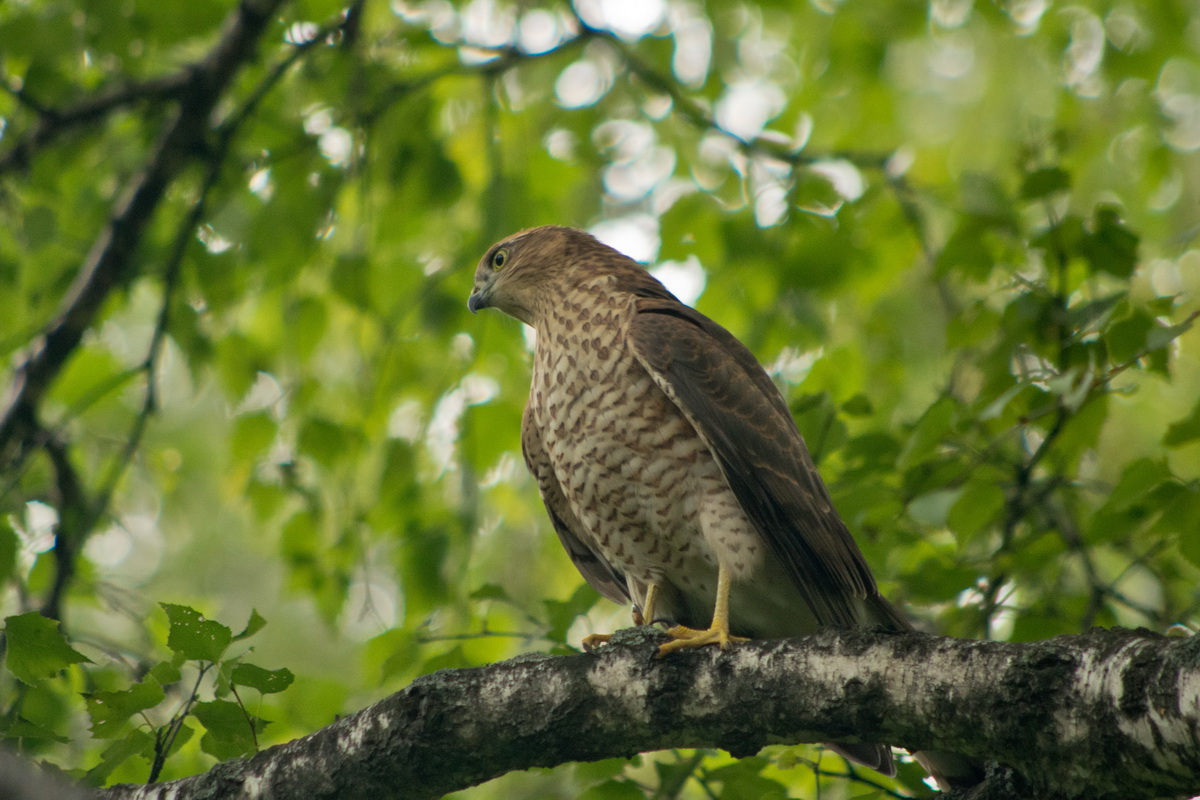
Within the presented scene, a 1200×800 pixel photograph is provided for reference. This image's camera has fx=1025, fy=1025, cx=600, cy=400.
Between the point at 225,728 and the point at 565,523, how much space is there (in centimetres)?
180

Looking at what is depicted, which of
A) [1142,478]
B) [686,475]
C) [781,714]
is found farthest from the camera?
[686,475]

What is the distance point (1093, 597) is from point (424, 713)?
2441 millimetres

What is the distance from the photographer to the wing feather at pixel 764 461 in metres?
3.30

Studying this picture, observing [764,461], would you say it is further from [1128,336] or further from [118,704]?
[118,704]

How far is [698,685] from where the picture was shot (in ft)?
8.20

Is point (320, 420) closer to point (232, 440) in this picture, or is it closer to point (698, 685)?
point (232, 440)

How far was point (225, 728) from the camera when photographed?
8.36 ft

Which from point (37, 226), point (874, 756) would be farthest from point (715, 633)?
point (37, 226)

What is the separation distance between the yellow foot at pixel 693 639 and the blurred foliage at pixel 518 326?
1.36ft

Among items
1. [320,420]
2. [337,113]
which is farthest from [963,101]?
[320,420]

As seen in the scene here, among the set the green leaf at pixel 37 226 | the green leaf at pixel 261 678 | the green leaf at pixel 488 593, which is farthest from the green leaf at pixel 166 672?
the green leaf at pixel 37 226

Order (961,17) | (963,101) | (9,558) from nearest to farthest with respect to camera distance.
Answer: (9,558)
(961,17)
(963,101)

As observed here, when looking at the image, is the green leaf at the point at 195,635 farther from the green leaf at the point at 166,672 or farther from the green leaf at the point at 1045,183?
the green leaf at the point at 1045,183

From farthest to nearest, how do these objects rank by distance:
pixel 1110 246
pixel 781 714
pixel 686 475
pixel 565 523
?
1. pixel 565 523
2. pixel 686 475
3. pixel 1110 246
4. pixel 781 714
